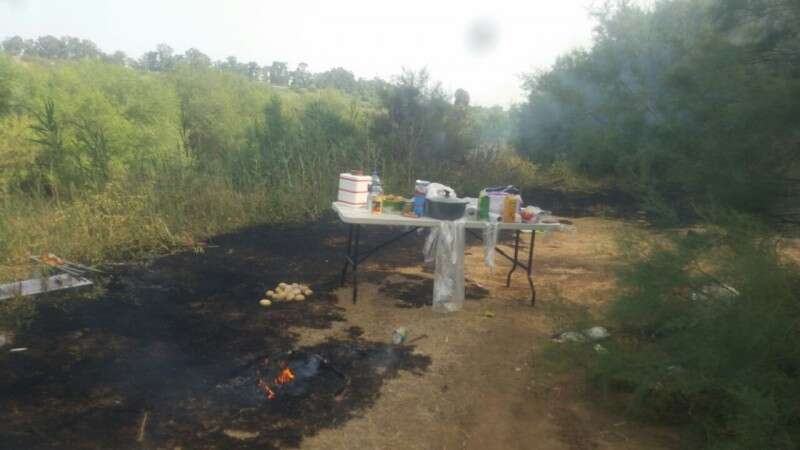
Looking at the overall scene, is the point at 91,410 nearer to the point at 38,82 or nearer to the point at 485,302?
the point at 485,302

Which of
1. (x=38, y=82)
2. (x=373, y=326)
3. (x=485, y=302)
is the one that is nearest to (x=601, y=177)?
(x=485, y=302)

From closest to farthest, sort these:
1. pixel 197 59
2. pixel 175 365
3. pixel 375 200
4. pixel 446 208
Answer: pixel 175 365, pixel 446 208, pixel 375 200, pixel 197 59

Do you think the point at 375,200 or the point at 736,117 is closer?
the point at 736,117

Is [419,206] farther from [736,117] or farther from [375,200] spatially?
[736,117]

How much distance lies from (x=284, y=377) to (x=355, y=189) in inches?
68.8

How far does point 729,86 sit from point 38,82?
20906mm

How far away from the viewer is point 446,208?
4262mm

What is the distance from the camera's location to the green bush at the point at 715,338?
7.46 ft

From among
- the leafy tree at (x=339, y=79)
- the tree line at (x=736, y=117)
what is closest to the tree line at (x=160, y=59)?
the leafy tree at (x=339, y=79)

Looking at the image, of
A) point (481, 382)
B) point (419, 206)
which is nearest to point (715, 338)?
point (481, 382)

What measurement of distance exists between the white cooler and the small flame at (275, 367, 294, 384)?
1657 millimetres

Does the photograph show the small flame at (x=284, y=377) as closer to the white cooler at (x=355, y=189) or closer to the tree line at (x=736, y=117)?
the white cooler at (x=355, y=189)

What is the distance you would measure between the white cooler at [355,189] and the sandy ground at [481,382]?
84 cm

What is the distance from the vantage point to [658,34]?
1146 cm
